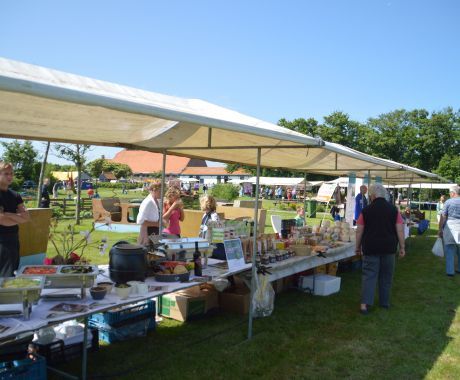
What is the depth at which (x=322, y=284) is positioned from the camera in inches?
233

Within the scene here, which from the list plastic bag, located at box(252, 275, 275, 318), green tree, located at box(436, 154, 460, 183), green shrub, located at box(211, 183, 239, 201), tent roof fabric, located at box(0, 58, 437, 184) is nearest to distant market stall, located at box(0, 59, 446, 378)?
tent roof fabric, located at box(0, 58, 437, 184)

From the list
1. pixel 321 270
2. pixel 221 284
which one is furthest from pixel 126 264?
pixel 321 270

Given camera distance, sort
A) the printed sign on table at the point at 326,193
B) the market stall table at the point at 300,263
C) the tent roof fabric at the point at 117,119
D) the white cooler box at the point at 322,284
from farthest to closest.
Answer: the printed sign on table at the point at 326,193, the white cooler box at the point at 322,284, the market stall table at the point at 300,263, the tent roof fabric at the point at 117,119

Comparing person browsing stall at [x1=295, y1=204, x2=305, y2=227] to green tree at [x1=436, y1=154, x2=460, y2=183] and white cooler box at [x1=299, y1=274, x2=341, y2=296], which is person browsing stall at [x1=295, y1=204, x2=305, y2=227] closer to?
white cooler box at [x1=299, y1=274, x2=341, y2=296]

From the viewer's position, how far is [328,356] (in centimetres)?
389

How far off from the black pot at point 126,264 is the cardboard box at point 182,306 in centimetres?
144

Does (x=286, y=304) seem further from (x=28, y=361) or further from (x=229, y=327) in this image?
(x=28, y=361)

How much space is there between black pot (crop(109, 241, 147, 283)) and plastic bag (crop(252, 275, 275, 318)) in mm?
1626

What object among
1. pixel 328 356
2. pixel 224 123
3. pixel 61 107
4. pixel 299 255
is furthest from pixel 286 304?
pixel 61 107

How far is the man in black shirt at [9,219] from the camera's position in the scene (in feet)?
11.7

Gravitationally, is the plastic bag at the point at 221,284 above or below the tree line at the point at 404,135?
below

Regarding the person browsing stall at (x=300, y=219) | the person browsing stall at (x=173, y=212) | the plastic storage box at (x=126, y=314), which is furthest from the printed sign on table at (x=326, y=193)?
the plastic storage box at (x=126, y=314)

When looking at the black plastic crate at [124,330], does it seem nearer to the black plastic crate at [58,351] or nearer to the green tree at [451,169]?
the black plastic crate at [58,351]

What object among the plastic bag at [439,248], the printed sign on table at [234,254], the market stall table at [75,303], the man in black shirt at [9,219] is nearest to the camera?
the market stall table at [75,303]
